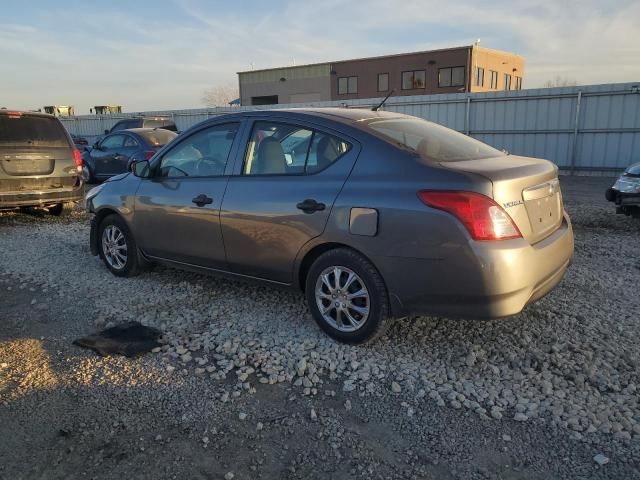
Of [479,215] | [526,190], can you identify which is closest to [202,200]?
[479,215]

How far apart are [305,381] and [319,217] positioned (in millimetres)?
1112

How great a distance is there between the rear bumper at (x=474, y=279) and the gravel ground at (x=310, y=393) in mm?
433

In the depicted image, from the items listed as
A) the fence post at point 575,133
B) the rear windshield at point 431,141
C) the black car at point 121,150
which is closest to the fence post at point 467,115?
the fence post at point 575,133

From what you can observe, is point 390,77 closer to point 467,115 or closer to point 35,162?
point 467,115

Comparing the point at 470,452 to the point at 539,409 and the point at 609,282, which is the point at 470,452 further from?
the point at 609,282

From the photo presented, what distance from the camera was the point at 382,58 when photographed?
44594 mm

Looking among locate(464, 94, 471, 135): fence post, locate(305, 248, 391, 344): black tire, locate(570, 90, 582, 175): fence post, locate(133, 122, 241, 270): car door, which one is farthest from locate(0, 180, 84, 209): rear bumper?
locate(570, 90, 582, 175): fence post

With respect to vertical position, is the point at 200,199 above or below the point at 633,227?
above

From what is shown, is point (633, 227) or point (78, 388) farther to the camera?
point (633, 227)

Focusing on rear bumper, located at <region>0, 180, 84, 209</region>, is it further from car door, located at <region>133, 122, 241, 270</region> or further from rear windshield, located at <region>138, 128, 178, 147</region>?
car door, located at <region>133, 122, 241, 270</region>

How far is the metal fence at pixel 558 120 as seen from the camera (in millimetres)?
14250

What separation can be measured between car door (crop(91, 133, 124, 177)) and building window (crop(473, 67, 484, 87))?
3611cm

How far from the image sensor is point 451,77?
42562 mm

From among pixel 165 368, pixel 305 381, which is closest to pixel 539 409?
pixel 305 381
